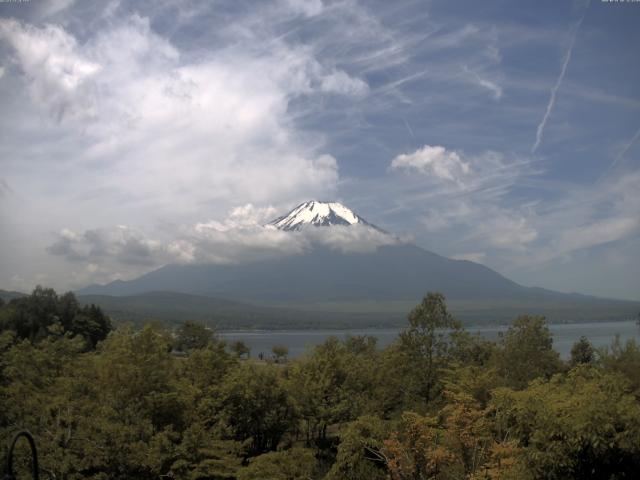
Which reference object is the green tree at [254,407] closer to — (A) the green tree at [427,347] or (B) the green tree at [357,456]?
(B) the green tree at [357,456]

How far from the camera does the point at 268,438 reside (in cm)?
2286

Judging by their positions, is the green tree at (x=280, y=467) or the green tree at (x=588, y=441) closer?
the green tree at (x=588, y=441)

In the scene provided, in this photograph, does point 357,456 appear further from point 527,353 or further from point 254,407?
point 527,353

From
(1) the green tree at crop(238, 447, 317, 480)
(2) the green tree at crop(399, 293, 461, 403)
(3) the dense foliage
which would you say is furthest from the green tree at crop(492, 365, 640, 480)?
(2) the green tree at crop(399, 293, 461, 403)

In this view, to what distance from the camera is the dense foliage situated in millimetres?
12570

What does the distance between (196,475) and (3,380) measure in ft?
33.2

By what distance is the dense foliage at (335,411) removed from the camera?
12.6 meters

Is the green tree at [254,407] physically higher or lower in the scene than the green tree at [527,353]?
lower

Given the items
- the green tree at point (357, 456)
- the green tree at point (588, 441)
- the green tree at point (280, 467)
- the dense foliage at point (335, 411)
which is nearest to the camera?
the green tree at point (588, 441)

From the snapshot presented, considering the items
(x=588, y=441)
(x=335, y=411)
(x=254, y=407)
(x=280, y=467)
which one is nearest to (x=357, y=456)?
(x=280, y=467)

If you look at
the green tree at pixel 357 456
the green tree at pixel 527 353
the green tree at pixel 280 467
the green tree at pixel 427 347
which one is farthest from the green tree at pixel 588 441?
the green tree at pixel 527 353

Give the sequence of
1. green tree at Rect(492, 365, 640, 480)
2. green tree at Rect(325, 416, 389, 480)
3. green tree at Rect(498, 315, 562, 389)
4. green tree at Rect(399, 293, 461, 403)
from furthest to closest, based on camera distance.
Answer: green tree at Rect(498, 315, 562, 389)
green tree at Rect(399, 293, 461, 403)
green tree at Rect(325, 416, 389, 480)
green tree at Rect(492, 365, 640, 480)

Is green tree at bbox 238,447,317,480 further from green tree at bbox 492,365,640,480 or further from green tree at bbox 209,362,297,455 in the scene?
green tree at bbox 492,365,640,480

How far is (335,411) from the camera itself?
77.7ft
